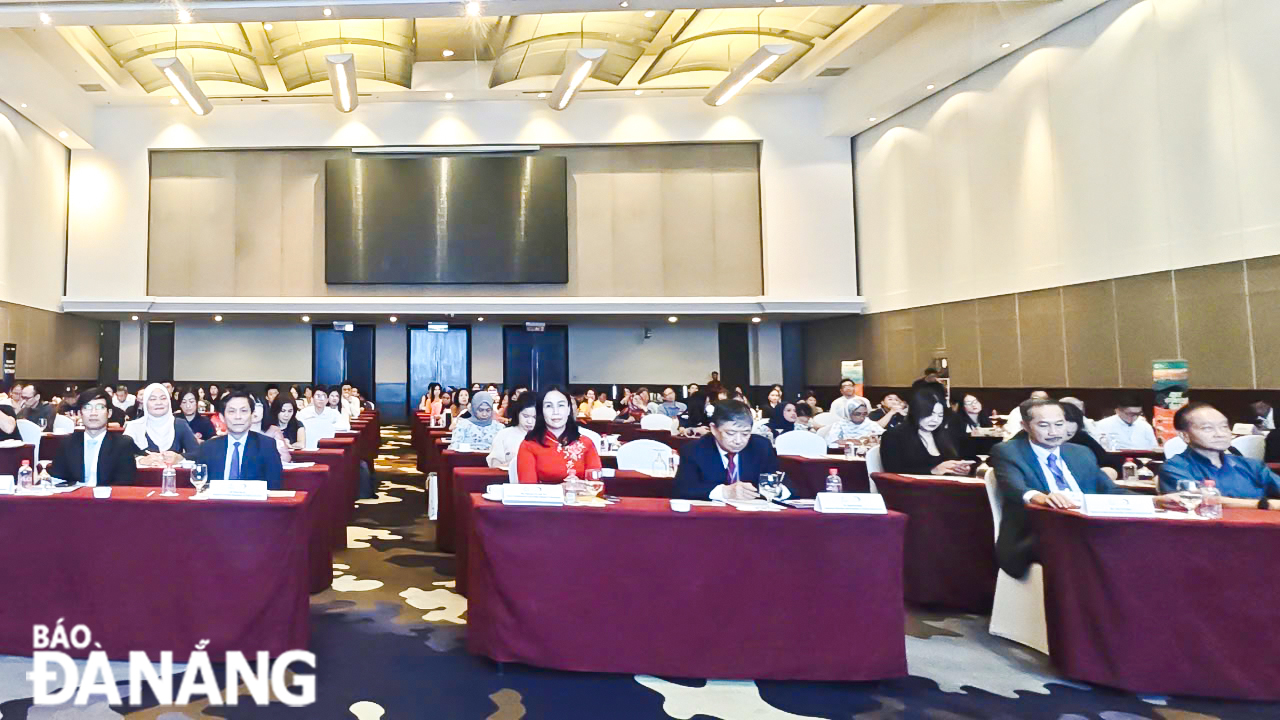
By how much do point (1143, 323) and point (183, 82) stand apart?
556 inches

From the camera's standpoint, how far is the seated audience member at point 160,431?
482 cm

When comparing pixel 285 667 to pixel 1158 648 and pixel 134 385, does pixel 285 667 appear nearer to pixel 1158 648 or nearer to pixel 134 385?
pixel 1158 648

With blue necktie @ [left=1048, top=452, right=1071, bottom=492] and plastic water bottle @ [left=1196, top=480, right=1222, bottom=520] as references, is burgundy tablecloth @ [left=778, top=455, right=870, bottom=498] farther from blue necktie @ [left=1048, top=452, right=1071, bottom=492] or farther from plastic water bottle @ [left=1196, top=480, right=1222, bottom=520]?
plastic water bottle @ [left=1196, top=480, right=1222, bottom=520]

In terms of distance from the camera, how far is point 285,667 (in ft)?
10.1

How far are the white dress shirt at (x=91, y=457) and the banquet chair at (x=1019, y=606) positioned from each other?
4693 mm

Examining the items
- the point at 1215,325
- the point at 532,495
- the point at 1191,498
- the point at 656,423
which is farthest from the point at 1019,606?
the point at 1215,325

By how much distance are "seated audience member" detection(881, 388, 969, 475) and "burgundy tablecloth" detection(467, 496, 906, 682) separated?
1.49m

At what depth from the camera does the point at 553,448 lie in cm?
389

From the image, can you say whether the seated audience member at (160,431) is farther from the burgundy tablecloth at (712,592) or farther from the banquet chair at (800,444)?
the banquet chair at (800,444)

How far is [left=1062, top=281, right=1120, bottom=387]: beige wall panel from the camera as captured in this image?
8938 millimetres

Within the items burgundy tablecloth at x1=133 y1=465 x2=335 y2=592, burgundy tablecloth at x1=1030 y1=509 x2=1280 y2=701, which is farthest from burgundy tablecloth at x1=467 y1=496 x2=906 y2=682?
burgundy tablecloth at x1=133 y1=465 x2=335 y2=592

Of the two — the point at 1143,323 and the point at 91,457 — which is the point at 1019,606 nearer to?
the point at 91,457

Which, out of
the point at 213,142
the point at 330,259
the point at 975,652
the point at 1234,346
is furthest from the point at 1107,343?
the point at 213,142

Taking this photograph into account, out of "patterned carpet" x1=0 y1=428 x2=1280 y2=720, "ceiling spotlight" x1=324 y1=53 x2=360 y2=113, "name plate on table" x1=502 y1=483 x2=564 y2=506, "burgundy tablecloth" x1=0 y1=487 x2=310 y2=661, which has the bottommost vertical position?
"patterned carpet" x1=0 y1=428 x2=1280 y2=720
